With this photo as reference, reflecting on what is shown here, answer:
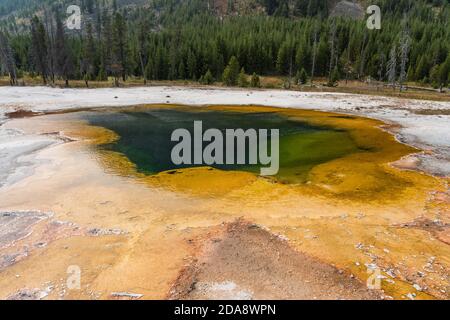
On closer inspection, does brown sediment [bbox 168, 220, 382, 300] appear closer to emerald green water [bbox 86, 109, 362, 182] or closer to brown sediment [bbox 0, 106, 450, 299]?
brown sediment [bbox 0, 106, 450, 299]

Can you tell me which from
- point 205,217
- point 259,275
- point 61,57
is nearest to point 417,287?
point 259,275

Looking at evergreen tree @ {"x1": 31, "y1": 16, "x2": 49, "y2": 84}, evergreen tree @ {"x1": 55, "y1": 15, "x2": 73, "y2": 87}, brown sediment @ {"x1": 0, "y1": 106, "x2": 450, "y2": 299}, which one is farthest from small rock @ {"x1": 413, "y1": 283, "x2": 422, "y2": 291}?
evergreen tree @ {"x1": 31, "y1": 16, "x2": 49, "y2": 84}

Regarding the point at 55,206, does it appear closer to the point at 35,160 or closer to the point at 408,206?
the point at 35,160
